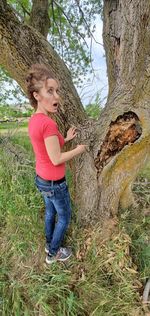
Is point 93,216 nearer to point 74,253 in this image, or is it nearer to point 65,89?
point 74,253

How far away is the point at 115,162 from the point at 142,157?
8.2 inches

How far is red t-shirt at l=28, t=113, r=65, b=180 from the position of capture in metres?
1.90

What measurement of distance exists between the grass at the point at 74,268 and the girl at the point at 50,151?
6.2 inches

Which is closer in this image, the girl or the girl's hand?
the girl

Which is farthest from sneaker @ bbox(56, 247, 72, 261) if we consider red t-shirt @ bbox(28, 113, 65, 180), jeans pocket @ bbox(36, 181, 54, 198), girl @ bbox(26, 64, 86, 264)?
red t-shirt @ bbox(28, 113, 65, 180)

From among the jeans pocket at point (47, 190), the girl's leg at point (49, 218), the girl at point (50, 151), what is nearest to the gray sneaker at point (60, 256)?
the girl at point (50, 151)

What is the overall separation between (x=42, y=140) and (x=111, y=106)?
2.30 ft

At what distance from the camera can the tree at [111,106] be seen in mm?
2250

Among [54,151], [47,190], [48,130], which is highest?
[48,130]

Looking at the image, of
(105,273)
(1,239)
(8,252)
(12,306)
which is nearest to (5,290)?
(12,306)

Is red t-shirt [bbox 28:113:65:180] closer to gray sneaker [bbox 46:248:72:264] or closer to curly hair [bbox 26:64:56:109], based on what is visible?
curly hair [bbox 26:64:56:109]

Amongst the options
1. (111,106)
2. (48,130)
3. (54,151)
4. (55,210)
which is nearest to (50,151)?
(54,151)

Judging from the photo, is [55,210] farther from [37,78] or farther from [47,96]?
[37,78]

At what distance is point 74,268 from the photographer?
237 centimetres
